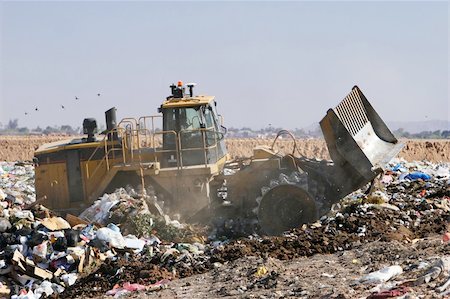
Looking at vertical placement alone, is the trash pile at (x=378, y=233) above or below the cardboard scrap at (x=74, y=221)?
below

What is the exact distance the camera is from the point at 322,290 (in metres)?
7.08

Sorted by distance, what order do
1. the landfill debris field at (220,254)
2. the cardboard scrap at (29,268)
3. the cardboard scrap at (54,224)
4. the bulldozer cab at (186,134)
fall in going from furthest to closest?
1. the bulldozer cab at (186,134)
2. the cardboard scrap at (54,224)
3. the cardboard scrap at (29,268)
4. the landfill debris field at (220,254)

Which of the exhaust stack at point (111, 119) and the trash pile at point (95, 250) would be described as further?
the exhaust stack at point (111, 119)

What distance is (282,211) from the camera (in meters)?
11.6

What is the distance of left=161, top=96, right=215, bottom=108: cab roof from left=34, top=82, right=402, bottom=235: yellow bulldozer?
0.06 feet

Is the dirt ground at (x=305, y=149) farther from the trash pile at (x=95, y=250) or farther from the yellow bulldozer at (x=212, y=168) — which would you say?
the trash pile at (x=95, y=250)

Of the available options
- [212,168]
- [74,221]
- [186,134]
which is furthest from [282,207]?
[74,221]

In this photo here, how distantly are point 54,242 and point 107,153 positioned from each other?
2715 millimetres

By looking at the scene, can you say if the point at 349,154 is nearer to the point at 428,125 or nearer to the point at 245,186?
the point at 245,186

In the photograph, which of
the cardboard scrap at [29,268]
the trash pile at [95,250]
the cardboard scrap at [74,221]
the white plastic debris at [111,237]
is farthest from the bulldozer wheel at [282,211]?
the cardboard scrap at [29,268]

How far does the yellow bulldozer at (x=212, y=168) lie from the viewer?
37.9 feet

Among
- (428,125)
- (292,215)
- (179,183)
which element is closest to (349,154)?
(292,215)

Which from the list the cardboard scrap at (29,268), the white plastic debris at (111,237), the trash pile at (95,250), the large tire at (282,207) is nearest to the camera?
the trash pile at (95,250)

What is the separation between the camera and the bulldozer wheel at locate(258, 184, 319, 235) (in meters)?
11.5
